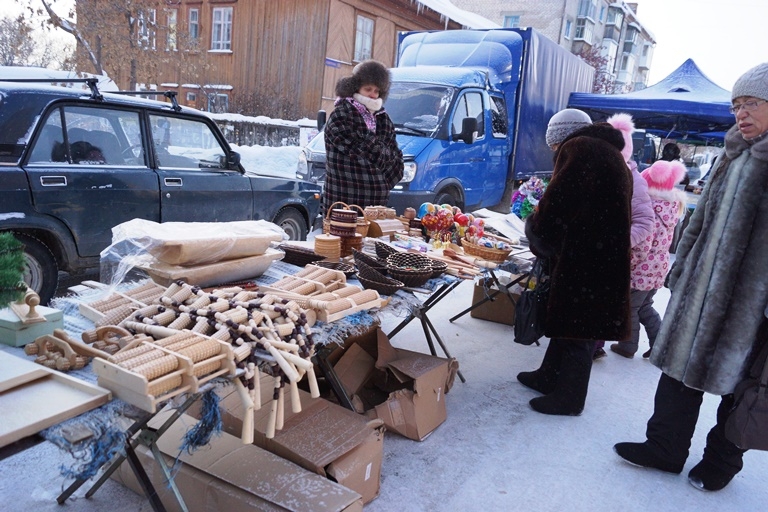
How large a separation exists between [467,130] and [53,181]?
498 cm

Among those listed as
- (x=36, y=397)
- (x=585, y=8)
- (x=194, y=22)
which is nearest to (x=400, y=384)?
(x=36, y=397)

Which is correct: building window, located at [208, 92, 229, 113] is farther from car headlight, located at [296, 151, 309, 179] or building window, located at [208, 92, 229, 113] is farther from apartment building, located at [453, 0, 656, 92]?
apartment building, located at [453, 0, 656, 92]

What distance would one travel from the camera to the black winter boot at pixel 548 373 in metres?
3.69

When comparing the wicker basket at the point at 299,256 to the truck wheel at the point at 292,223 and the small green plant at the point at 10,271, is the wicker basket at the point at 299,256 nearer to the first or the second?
the small green plant at the point at 10,271

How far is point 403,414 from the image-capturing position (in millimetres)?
2984

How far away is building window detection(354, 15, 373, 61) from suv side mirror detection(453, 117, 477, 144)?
11546 mm

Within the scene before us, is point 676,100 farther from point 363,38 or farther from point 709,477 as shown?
point 363,38

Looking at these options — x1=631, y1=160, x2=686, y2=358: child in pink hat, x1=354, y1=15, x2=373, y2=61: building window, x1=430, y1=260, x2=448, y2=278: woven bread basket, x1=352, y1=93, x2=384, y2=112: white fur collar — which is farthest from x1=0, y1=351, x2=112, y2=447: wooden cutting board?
x1=354, y1=15, x2=373, y2=61: building window

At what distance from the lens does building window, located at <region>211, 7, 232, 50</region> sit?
60.6ft

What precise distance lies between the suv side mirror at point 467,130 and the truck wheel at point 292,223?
2.53 m

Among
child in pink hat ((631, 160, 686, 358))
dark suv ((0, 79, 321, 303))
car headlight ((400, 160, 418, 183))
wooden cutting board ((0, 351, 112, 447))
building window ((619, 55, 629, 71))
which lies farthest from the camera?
building window ((619, 55, 629, 71))

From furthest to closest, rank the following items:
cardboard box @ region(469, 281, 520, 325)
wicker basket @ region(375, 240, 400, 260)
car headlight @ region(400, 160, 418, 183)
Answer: car headlight @ region(400, 160, 418, 183)
cardboard box @ region(469, 281, 520, 325)
wicker basket @ region(375, 240, 400, 260)

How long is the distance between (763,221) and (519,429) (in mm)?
1703

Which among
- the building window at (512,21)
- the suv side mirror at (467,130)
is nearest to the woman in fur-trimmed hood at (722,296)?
the suv side mirror at (467,130)
